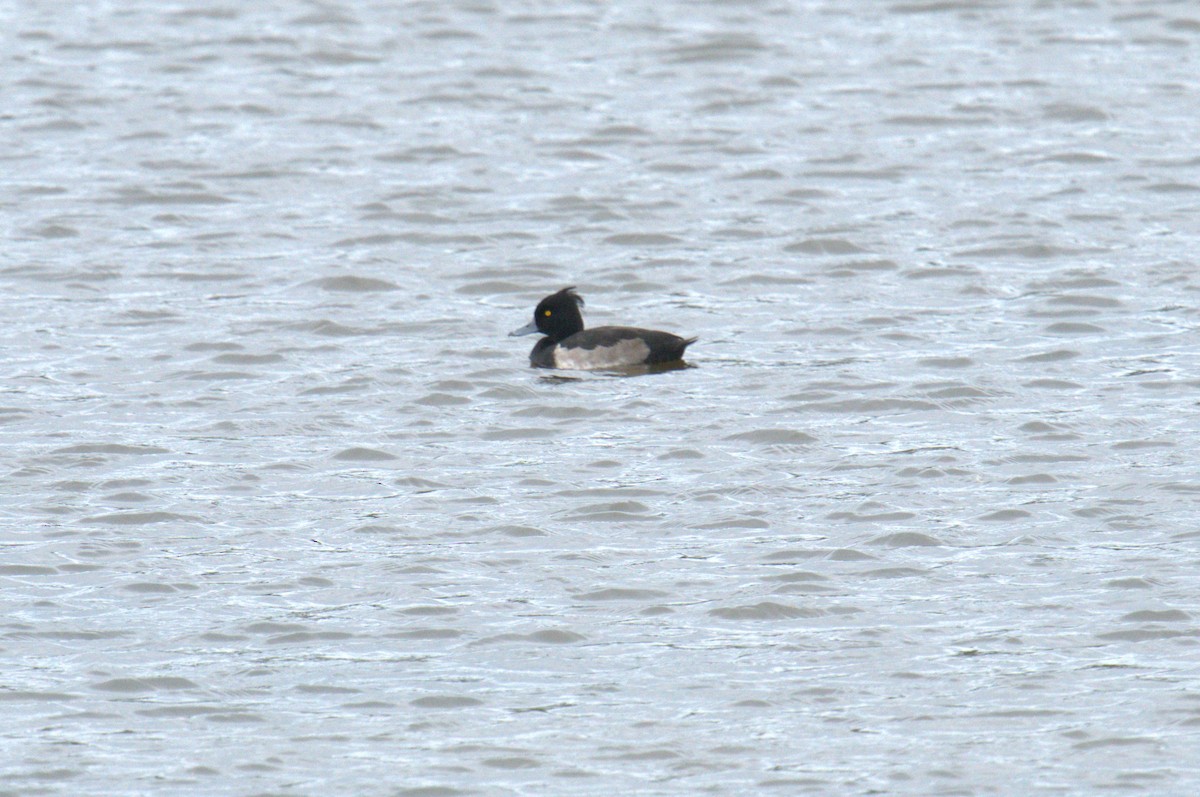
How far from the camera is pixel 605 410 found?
1342 cm

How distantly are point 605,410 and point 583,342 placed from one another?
3.34 feet

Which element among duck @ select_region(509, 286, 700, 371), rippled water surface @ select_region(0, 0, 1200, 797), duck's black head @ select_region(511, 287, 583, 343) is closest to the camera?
rippled water surface @ select_region(0, 0, 1200, 797)

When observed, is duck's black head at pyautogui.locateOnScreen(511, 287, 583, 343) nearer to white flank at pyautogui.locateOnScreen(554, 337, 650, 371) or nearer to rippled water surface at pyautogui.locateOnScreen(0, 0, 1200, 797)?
white flank at pyautogui.locateOnScreen(554, 337, 650, 371)

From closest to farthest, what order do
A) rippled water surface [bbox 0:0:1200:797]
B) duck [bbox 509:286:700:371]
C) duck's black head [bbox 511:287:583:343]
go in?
rippled water surface [bbox 0:0:1200:797]
duck [bbox 509:286:700:371]
duck's black head [bbox 511:287:583:343]

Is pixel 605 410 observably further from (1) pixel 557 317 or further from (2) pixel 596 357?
(1) pixel 557 317

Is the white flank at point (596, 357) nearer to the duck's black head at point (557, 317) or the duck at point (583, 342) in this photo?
the duck at point (583, 342)

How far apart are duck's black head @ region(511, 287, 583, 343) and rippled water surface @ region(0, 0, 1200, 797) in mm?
356

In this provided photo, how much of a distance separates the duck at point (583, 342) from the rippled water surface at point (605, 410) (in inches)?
7.6

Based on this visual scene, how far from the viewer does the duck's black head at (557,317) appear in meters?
14.5

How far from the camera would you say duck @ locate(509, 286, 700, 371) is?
46.4 ft

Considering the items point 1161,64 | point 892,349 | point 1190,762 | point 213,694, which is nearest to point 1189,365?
point 892,349

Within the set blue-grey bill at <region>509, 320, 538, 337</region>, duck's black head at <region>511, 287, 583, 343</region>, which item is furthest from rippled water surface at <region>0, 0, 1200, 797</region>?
duck's black head at <region>511, 287, 583, 343</region>

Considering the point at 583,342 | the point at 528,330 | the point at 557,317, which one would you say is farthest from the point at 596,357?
the point at 528,330

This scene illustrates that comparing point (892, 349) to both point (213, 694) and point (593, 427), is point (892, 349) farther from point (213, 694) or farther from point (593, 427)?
point (213, 694)
